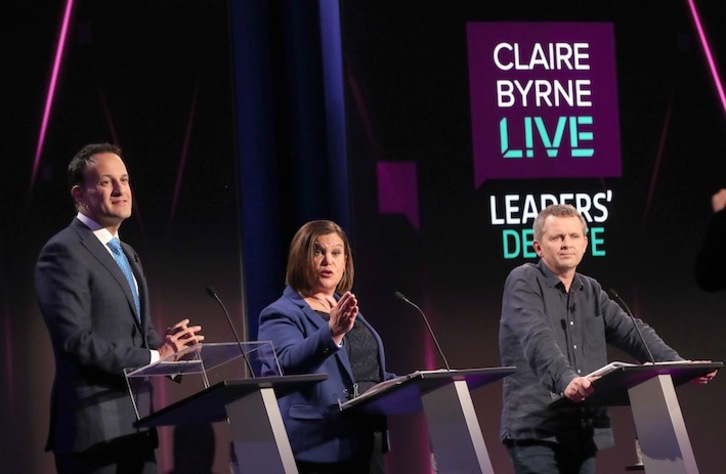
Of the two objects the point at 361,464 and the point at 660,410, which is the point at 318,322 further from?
the point at 660,410

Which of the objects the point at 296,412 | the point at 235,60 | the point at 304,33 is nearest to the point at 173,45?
the point at 235,60

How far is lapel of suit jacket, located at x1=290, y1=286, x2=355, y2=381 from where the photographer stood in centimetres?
434

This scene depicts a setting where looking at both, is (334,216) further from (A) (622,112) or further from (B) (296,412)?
(B) (296,412)

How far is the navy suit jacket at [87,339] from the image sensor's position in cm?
373

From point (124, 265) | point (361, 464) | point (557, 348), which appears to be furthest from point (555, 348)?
point (124, 265)

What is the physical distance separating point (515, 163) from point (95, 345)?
3133mm

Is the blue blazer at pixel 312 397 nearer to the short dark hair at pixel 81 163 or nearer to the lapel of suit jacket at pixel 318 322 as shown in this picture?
the lapel of suit jacket at pixel 318 322

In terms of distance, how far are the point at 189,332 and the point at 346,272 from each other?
38.3 inches

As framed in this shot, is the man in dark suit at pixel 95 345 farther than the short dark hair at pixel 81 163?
No

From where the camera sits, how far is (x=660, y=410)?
176 inches

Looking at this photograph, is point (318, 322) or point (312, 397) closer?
point (312, 397)

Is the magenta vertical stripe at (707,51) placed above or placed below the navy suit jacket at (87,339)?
above

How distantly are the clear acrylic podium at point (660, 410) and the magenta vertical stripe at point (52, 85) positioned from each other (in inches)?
108

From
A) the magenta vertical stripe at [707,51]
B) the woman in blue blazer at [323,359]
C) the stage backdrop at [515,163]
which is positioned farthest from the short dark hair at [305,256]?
the magenta vertical stripe at [707,51]
